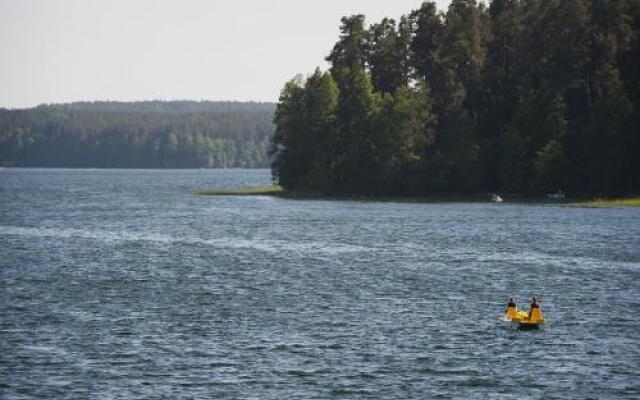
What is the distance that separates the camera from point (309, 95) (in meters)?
188

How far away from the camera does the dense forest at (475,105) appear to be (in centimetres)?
15062

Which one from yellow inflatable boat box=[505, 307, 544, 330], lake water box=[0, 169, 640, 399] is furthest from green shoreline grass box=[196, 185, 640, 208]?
yellow inflatable boat box=[505, 307, 544, 330]

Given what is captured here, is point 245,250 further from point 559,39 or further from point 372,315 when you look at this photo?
point 559,39

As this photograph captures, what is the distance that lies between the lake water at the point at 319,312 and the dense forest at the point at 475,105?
31.3 m

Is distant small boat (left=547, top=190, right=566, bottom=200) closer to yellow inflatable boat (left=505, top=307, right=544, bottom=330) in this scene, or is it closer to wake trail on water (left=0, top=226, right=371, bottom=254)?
wake trail on water (left=0, top=226, right=371, bottom=254)

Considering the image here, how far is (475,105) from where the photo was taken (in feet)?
559

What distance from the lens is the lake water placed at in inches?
1708

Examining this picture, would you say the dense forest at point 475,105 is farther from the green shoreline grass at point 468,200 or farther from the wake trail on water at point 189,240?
the wake trail on water at point 189,240

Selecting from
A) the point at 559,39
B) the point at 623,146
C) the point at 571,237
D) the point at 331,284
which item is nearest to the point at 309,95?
the point at 559,39

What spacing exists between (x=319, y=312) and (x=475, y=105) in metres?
115

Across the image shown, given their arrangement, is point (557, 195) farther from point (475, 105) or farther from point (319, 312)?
point (319, 312)

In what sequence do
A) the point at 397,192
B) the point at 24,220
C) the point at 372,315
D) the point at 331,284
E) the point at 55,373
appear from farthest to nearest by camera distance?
1. the point at 397,192
2. the point at 24,220
3. the point at 331,284
4. the point at 372,315
5. the point at 55,373

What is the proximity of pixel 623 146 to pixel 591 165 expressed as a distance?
17.2 ft

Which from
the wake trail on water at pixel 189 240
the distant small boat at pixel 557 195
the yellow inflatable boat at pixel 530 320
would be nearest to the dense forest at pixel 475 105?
the distant small boat at pixel 557 195
